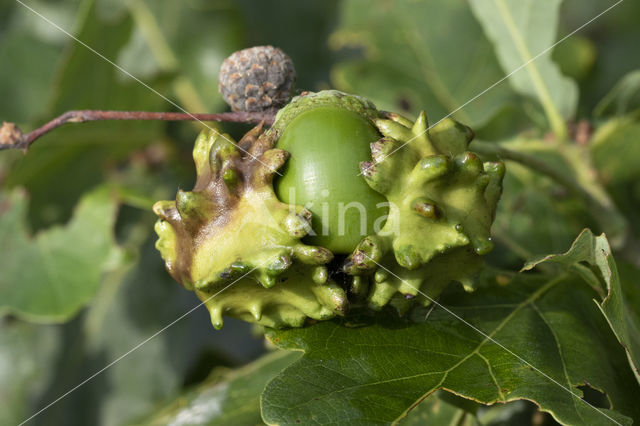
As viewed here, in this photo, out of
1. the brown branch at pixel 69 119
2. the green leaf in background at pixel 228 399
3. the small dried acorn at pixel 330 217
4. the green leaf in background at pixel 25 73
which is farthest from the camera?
the green leaf in background at pixel 25 73

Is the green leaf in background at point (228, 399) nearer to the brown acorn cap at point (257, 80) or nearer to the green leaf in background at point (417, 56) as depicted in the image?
the brown acorn cap at point (257, 80)

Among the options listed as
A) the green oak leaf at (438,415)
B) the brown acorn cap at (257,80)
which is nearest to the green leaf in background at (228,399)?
A: the green oak leaf at (438,415)

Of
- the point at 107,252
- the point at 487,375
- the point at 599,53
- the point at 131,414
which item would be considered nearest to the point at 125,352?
the point at 131,414

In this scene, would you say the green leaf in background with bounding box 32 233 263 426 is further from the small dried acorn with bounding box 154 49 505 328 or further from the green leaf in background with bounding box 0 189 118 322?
the small dried acorn with bounding box 154 49 505 328

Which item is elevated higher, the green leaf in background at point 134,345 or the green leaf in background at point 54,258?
the green leaf in background at point 54,258

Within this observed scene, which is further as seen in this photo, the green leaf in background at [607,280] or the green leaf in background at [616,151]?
the green leaf in background at [616,151]

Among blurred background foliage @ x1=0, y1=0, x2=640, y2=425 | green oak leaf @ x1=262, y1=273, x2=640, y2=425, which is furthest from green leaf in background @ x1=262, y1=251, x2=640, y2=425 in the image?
blurred background foliage @ x1=0, y1=0, x2=640, y2=425
